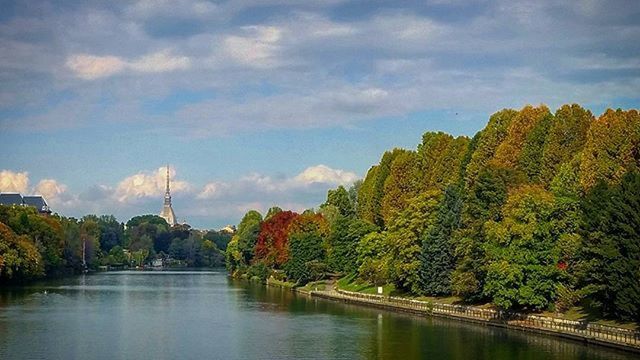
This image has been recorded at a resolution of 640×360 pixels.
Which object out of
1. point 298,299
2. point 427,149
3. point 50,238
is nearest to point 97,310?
point 298,299

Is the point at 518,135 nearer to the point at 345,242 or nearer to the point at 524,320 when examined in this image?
the point at 524,320

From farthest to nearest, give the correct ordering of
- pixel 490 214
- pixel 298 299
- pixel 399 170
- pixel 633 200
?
pixel 399 170 → pixel 298 299 → pixel 490 214 → pixel 633 200

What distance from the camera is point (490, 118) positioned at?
282 feet

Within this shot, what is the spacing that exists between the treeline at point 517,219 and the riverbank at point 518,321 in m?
1.37

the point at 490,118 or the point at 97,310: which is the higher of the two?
the point at 490,118

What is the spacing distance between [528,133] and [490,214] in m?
11.9

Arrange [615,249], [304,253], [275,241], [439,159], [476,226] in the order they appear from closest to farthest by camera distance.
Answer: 1. [615,249]
2. [476,226]
3. [439,159]
4. [304,253]
5. [275,241]

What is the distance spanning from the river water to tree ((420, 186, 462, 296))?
4651 millimetres

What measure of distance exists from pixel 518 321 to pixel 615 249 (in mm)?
11747

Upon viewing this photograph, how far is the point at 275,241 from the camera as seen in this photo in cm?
13612

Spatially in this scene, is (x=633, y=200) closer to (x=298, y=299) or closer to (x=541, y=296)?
(x=541, y=296)

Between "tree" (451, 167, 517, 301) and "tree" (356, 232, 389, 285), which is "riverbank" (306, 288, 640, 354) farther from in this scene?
"tree" (356, 232, 389, 285)

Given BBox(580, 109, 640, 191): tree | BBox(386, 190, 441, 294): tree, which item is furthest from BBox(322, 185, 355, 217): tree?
BBox(580, 109, 640, 191): tree

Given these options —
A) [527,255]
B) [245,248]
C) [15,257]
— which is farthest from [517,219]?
[245,248]
